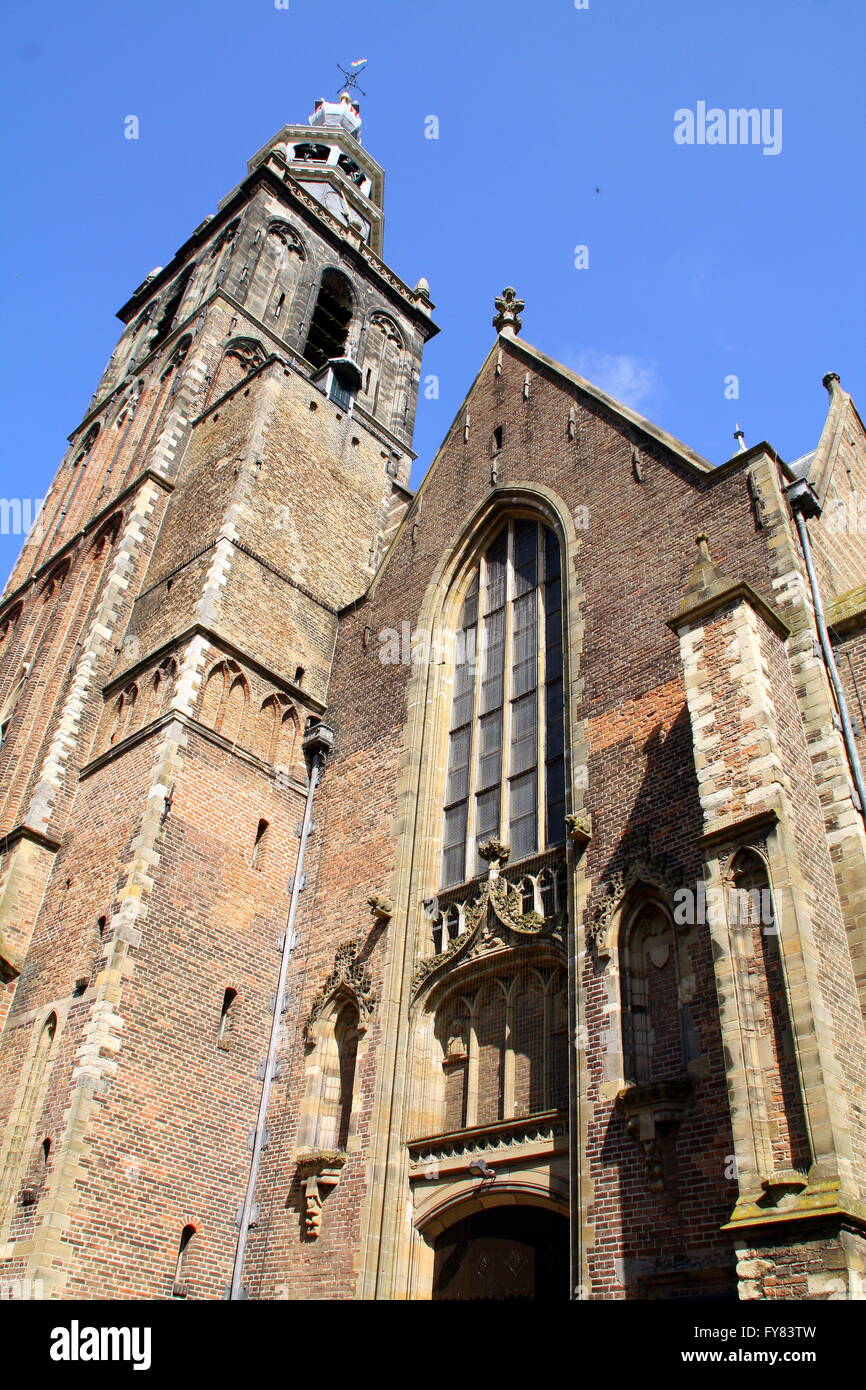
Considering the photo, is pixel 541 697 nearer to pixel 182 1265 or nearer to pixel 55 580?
pixel 182 1265

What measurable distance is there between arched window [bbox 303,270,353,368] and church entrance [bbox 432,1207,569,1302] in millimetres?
24059

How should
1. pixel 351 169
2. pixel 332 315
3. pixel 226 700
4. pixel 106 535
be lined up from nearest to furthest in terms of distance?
pixel 226 700 < pixel 106 535 < pixel 332 315 < pixel 351 169

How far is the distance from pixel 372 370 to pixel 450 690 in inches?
644

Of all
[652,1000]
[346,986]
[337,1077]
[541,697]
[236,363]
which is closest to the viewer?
[652,1000]

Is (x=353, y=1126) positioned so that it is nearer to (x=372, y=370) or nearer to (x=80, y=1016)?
(x=80, y=1016)

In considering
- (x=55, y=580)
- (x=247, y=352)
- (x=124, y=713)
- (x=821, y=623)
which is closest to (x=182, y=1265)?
(x=124, y=713)

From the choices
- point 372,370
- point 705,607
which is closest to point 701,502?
point 705,607

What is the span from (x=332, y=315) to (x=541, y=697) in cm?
1983

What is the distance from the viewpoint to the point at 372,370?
1187 inches

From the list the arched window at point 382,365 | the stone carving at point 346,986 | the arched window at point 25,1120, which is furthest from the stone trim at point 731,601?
the arched window at point 382,365

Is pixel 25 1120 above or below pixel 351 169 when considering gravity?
below

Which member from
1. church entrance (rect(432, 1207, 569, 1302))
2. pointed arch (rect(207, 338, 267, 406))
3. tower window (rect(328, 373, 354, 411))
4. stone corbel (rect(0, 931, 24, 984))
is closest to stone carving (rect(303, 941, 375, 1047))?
church entrance (rect(432, 1207, 569, 1302))

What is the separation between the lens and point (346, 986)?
46.4 feet

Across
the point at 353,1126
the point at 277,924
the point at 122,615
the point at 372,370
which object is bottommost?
the point at 353,1126
